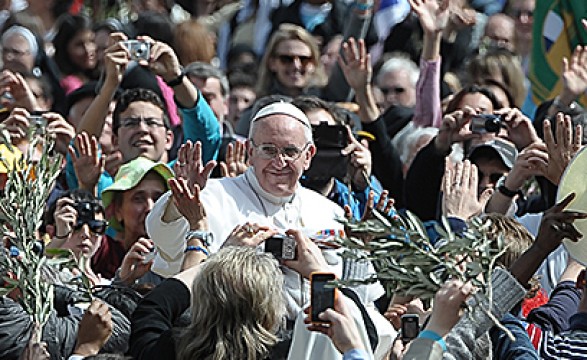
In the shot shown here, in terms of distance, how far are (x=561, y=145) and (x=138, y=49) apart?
2.58 meters

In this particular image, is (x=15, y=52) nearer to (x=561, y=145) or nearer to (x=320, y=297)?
(x=561, y=145)

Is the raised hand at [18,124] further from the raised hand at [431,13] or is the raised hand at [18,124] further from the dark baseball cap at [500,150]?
→ the raised hand at [431,13]

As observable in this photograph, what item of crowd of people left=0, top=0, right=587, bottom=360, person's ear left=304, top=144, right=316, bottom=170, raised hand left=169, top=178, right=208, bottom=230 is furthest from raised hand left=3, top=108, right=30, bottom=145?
raised hand left=169, top=178, right=208, bottom=230

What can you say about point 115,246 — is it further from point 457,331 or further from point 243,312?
point 457,331

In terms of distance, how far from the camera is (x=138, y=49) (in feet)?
28.4

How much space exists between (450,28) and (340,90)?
181cm

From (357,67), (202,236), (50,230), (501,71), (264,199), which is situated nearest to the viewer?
(202,236)

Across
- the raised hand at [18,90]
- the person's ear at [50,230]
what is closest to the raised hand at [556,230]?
the person's ear at [50,230]

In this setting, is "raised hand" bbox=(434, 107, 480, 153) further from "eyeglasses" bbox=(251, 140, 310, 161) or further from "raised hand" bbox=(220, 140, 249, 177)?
"eyeglasses" bbox=(251, 140, 310, 161)

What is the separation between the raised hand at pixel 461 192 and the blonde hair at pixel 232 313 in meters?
2.30

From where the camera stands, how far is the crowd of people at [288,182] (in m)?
5.63

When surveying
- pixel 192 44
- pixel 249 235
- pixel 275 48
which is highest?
Answer: pixel 249 235

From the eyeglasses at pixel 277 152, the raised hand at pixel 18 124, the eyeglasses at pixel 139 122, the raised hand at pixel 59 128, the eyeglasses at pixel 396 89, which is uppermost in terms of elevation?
the eyeglasses at pixel 277 152

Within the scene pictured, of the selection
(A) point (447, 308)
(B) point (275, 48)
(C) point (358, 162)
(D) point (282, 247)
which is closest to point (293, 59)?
(B) point (275, 48)
